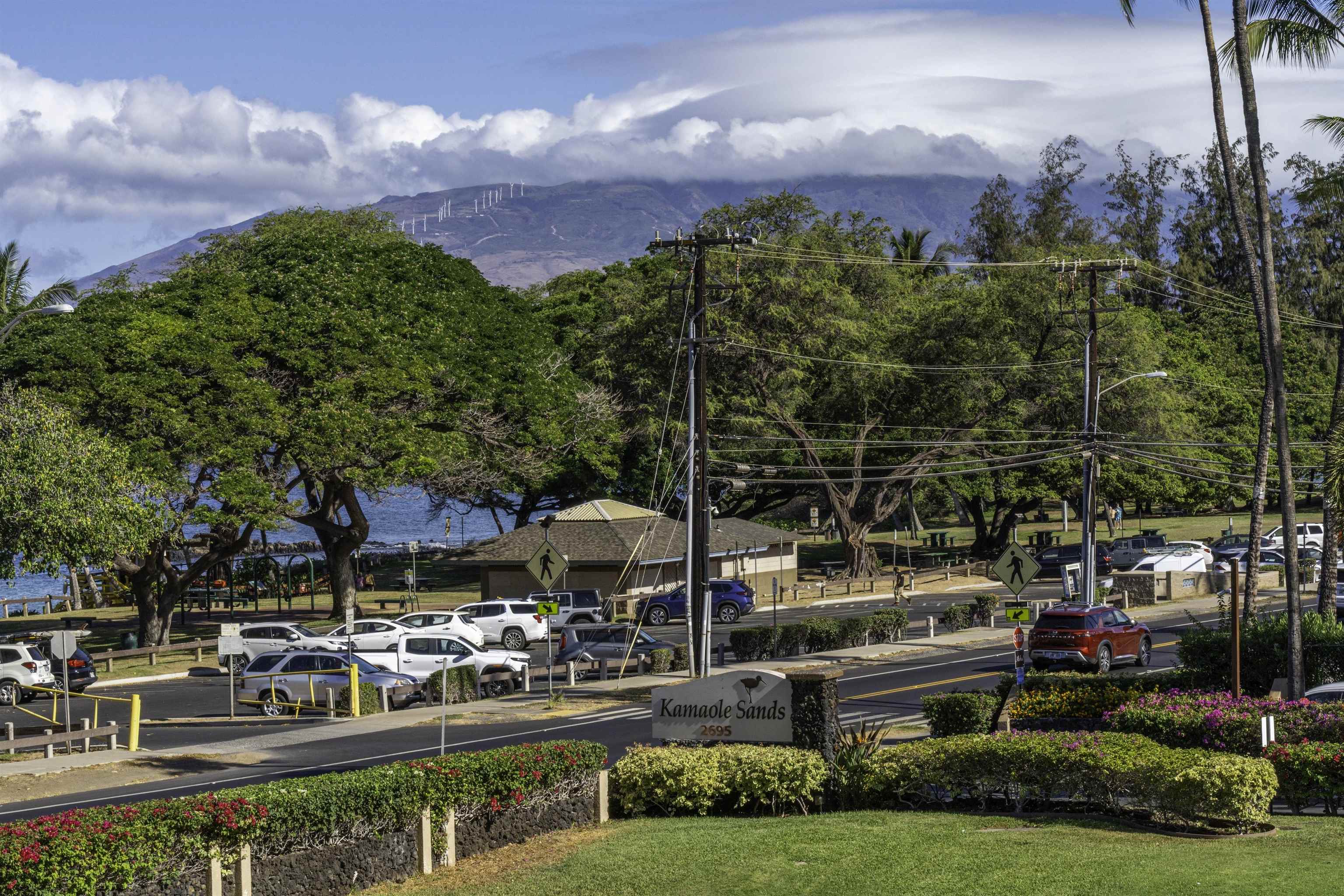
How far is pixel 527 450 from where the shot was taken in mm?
54156

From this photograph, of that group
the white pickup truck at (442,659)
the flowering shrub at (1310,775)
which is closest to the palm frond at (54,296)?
the white pickup truck at (442,659)

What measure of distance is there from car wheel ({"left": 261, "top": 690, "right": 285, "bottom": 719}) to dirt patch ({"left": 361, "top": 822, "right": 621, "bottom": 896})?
57.3ft

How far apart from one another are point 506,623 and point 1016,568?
19070 mm

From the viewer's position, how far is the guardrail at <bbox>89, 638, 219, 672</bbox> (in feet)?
132

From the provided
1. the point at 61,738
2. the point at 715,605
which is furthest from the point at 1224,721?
the point at 715,605

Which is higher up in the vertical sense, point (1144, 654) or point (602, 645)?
point (602, 645)

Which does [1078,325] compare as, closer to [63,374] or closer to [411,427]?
[411,427]

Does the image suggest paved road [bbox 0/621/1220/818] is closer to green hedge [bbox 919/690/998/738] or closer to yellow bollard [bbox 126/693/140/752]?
yellow bollard [bbox 126/693/140/752]

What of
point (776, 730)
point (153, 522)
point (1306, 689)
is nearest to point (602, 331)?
point (153, 522)

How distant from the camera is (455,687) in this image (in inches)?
1283

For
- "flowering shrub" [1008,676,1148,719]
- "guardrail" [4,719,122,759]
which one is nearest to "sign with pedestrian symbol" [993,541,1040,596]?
"flowering shrub" [1008,676,1148,719]

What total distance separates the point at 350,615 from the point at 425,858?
27.2 metres

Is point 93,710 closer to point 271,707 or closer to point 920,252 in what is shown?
point 271,707

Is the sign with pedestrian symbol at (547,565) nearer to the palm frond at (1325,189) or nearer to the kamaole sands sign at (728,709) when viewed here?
the kamaole sands sign at (728,709)
